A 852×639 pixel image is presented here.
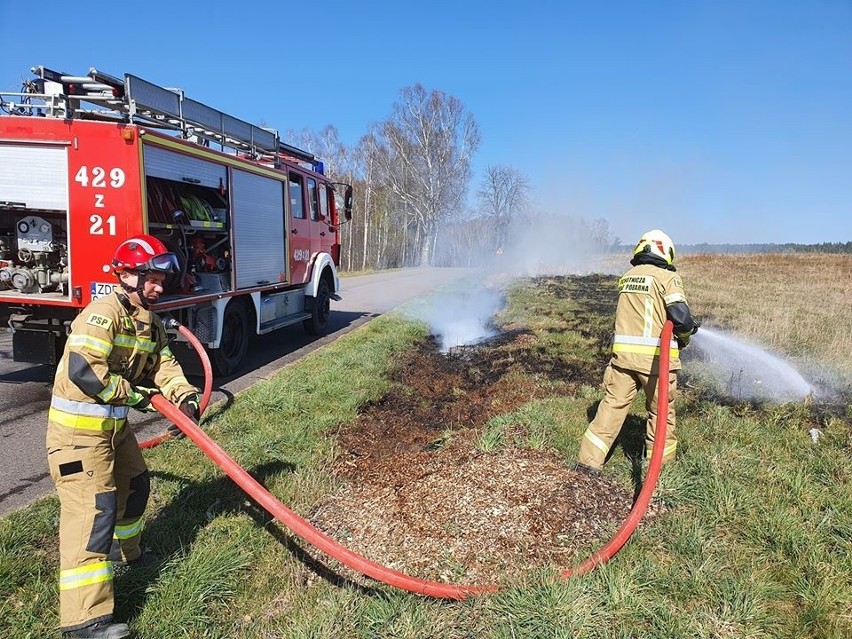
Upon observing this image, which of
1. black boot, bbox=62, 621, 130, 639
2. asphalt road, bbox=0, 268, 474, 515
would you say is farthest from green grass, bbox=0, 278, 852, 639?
asphalt road, bbox=0, 268, 474, 515

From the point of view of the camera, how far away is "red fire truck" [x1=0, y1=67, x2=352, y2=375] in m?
5.32

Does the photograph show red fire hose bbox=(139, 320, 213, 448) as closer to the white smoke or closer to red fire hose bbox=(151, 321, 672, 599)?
red fire hose bbox=(151, 321, 672, 599)

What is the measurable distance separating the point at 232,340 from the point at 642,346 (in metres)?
5.64

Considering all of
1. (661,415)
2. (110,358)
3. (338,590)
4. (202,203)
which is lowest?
(338,590)

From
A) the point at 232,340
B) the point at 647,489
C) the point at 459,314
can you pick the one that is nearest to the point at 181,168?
the point at 232,340

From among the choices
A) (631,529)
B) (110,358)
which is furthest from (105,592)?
(631,529)

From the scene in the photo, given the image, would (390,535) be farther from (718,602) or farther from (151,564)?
(718,602)

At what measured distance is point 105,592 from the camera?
2369 millimetres

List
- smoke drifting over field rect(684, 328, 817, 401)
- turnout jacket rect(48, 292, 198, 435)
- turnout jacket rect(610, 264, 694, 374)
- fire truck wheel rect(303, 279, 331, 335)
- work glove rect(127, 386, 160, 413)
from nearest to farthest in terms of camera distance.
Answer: turnout jacket rect(48, 292, 198, 435)
work glove rect(127, 386, 160, 413)
turnout jacket rect(610, 264, 694, 374)
smoke drifting over field rect(684, 328, 817, 401)
fire truck wheel rect(303, 279, 331, 335)

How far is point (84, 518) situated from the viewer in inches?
94.0

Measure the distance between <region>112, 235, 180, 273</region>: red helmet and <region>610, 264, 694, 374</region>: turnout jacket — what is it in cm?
312

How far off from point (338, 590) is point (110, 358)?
160 cm

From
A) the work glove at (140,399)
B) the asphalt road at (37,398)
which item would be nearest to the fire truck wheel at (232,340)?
the asphalt road at (37,398)

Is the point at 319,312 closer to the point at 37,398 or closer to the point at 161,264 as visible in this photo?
the point at 37,398
